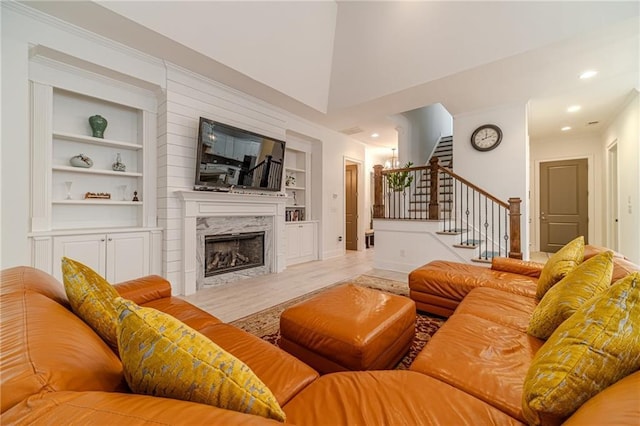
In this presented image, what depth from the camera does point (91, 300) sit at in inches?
41.9

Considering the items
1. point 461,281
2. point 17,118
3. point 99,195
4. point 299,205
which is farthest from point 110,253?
point 461,281

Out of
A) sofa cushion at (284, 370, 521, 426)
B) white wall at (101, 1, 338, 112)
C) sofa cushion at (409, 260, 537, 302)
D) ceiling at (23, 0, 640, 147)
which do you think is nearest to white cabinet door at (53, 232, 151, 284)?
ceiling at (23, 0, 640, 147)

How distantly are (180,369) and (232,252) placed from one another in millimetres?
3686

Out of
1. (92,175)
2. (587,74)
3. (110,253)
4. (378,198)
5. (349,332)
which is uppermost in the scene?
(587,74)

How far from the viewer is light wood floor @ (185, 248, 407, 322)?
2.97 m

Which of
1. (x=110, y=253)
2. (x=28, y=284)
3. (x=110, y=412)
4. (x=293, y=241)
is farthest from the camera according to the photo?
(x=293, y=241)

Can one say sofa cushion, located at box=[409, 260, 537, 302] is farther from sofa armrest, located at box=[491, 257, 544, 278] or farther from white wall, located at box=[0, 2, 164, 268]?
white wall, located at box=[0, 2, 164, 268]

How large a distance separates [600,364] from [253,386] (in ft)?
3.12

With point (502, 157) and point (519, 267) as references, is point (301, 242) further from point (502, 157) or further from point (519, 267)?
point (502, 157)

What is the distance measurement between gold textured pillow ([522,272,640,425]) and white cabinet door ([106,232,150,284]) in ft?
12.3

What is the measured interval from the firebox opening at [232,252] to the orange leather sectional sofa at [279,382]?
2330mm

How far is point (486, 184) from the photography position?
465 centimetres

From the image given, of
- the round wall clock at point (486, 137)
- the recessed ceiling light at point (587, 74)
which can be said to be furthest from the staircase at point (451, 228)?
the recessed ceiling light at point (587, 74)

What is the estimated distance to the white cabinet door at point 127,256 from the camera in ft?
9.98
